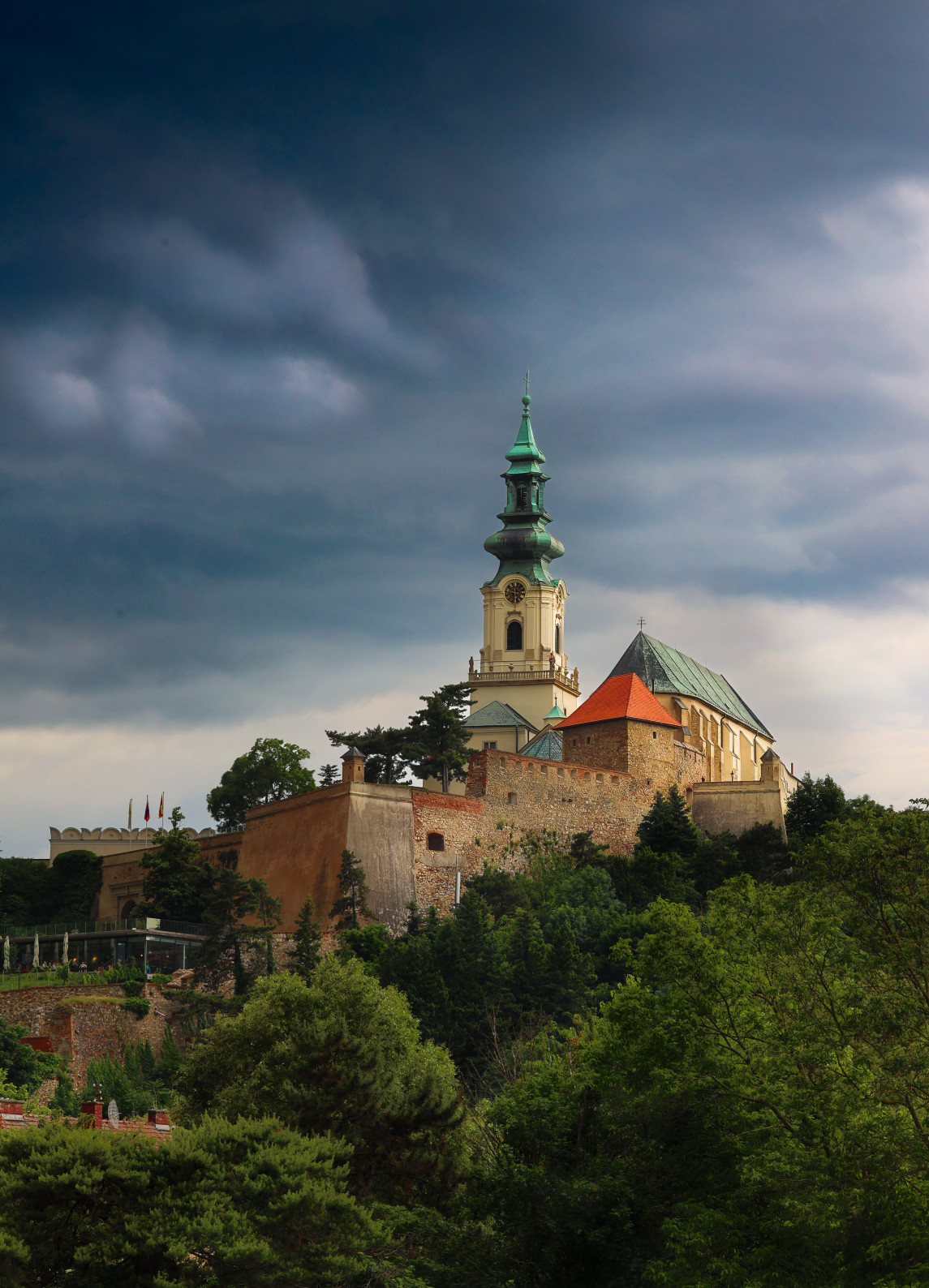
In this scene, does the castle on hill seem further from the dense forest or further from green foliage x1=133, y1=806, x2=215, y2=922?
the dense forest

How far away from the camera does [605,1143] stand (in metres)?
26.0

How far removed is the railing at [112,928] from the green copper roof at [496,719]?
2978 cm

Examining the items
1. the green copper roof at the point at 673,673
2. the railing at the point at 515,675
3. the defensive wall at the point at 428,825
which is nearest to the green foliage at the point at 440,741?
the defensive wall at the point at 428,825

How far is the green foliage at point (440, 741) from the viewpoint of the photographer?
63.5 m

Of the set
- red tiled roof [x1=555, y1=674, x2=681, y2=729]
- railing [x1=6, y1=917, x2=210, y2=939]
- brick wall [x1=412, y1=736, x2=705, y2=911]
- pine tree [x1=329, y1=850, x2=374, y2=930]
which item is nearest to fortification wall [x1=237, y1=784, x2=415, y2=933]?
brick wall [x1=412, y1=736, x2=705, y2=911]

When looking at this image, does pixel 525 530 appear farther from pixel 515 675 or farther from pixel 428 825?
pixel 428 825

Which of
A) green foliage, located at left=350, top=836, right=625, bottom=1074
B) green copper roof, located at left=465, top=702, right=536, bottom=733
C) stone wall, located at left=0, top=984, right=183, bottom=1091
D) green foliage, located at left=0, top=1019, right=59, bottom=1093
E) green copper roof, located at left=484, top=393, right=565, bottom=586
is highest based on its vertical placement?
green copper roof, located at left=484, top=393, right=565, bottom=586

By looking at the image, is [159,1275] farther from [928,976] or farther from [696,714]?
[696,714]

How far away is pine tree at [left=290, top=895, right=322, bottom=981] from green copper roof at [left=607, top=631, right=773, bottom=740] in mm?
25897

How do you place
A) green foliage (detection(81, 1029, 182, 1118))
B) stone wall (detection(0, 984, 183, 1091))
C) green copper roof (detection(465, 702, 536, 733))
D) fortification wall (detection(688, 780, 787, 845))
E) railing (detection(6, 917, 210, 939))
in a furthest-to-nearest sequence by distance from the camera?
green copper roof (detection(465, 702, 536, 733))
fortification wall (detection(688, 780, 787, 845))
railing (detection(6, 917, 210, 939))
stone wall (detection(0, 984, 183, 1091))
green foliage (detection(81, 1029, 182, 1118))

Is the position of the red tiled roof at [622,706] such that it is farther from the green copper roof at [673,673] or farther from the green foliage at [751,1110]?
the green foliage at [751,1110]

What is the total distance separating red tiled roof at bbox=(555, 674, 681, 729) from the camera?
222ft

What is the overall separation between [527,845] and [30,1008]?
2007 centimetres

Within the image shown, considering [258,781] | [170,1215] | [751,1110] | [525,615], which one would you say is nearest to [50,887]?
[258,781]
